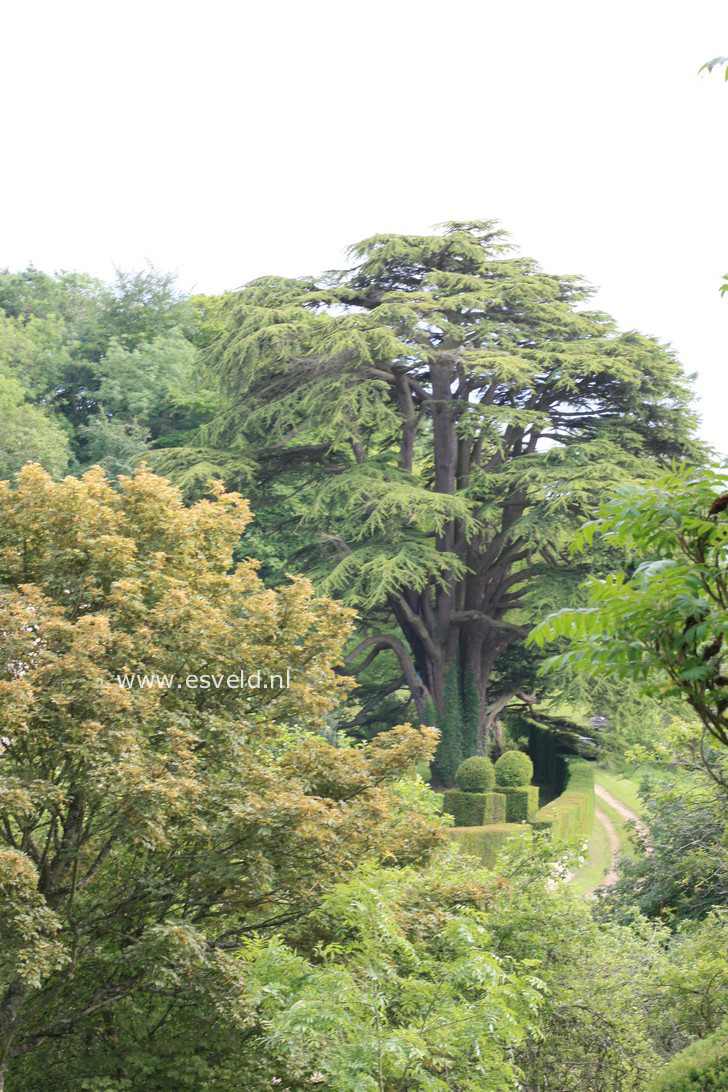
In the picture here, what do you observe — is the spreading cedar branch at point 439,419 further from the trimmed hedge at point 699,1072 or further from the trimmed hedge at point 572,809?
the trimmed hedge at point 699,1072

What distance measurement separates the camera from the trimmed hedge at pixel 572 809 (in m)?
26.4

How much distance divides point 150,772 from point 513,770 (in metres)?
19.5

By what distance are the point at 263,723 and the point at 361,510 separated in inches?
677

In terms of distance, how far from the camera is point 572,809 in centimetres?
2762

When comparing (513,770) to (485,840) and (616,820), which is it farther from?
(616,820)

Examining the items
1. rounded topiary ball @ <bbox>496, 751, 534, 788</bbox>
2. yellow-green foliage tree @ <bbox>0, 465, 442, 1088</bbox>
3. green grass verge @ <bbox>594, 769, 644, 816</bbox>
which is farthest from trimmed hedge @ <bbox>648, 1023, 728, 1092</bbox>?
green grass verge @ <bbox>594, 769, 644, 816</bbox>

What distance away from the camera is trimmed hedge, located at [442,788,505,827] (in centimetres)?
2567

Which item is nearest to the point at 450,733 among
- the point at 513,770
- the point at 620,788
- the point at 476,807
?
the point at 513,770

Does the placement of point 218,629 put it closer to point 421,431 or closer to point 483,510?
point 483,510

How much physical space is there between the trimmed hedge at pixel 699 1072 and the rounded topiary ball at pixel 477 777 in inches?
723

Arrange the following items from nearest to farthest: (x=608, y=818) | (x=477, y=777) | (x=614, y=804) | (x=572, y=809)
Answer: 1. (x=477, y=777)
2. (x=572, y=809)
3. (x=608, y=818)
4. (x=614, y=804)

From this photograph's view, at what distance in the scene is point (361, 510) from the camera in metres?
27.7

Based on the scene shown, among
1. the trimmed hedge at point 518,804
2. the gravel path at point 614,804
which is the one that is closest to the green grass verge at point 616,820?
the gravel path at point 614,804

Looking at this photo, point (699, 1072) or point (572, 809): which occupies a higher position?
point (572, 809)
